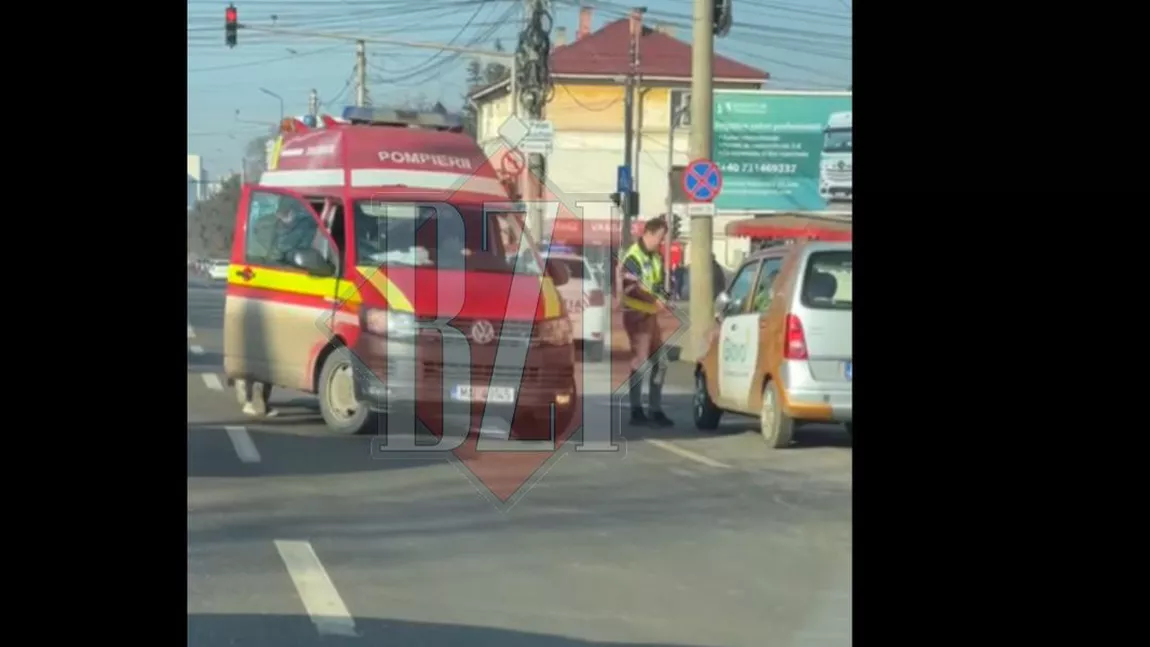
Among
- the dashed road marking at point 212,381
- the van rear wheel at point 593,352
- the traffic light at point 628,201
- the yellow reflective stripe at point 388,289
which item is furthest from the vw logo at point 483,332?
the van rear wheel at point 593,352

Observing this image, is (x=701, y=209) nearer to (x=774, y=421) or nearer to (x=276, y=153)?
(x=276, y=153)

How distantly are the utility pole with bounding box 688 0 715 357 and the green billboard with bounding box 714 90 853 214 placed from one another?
17.1 m

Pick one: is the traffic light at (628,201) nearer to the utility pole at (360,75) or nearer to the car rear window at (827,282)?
the utility pole at (360,75)

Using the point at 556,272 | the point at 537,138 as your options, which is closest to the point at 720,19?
the point at 537,138

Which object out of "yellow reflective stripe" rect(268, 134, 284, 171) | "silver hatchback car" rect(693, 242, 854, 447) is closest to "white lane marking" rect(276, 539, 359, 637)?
"silver hatchback car" rect(693, 242, 854, 447)

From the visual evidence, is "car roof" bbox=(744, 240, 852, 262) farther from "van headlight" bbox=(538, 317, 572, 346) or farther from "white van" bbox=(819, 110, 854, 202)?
"white van" bbox=(819, 110, 854, 202)

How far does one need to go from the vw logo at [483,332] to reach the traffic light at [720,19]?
7.96 meters

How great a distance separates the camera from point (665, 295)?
1348cm

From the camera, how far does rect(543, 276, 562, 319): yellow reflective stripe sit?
1170 centimetres

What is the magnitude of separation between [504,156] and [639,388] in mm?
2940

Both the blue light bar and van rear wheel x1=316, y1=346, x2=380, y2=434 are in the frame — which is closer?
van rear wheel x1=316, y1=346, x2=380, y2=434

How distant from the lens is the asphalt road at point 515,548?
6.11 meters
